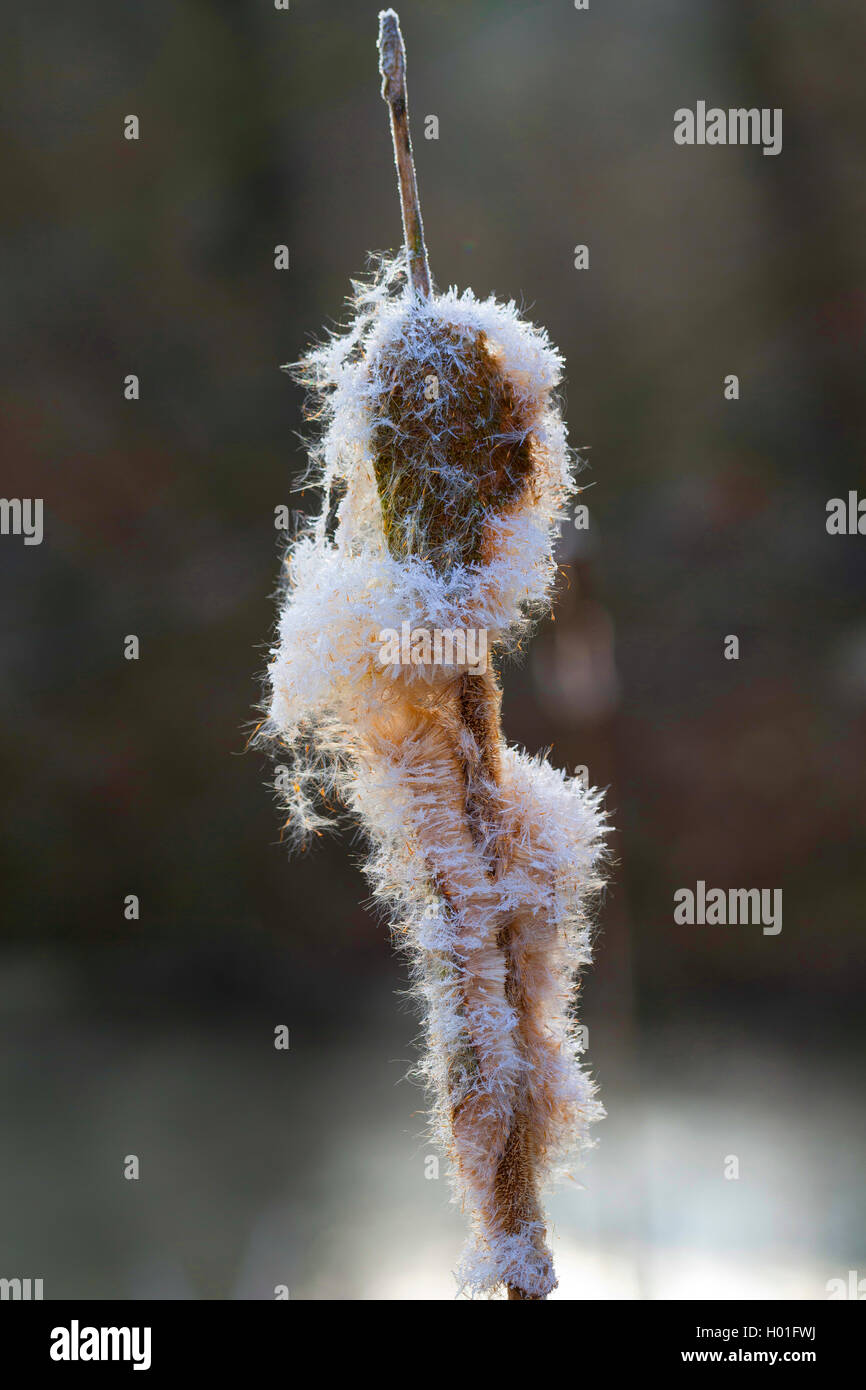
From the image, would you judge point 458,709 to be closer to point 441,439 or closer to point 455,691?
point 455,691

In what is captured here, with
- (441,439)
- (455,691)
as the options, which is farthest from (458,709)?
(441,439)

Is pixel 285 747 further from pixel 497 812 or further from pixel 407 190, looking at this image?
pixel 407 190

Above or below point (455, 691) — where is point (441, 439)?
above

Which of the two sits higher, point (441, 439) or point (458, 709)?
point (441, 439)
